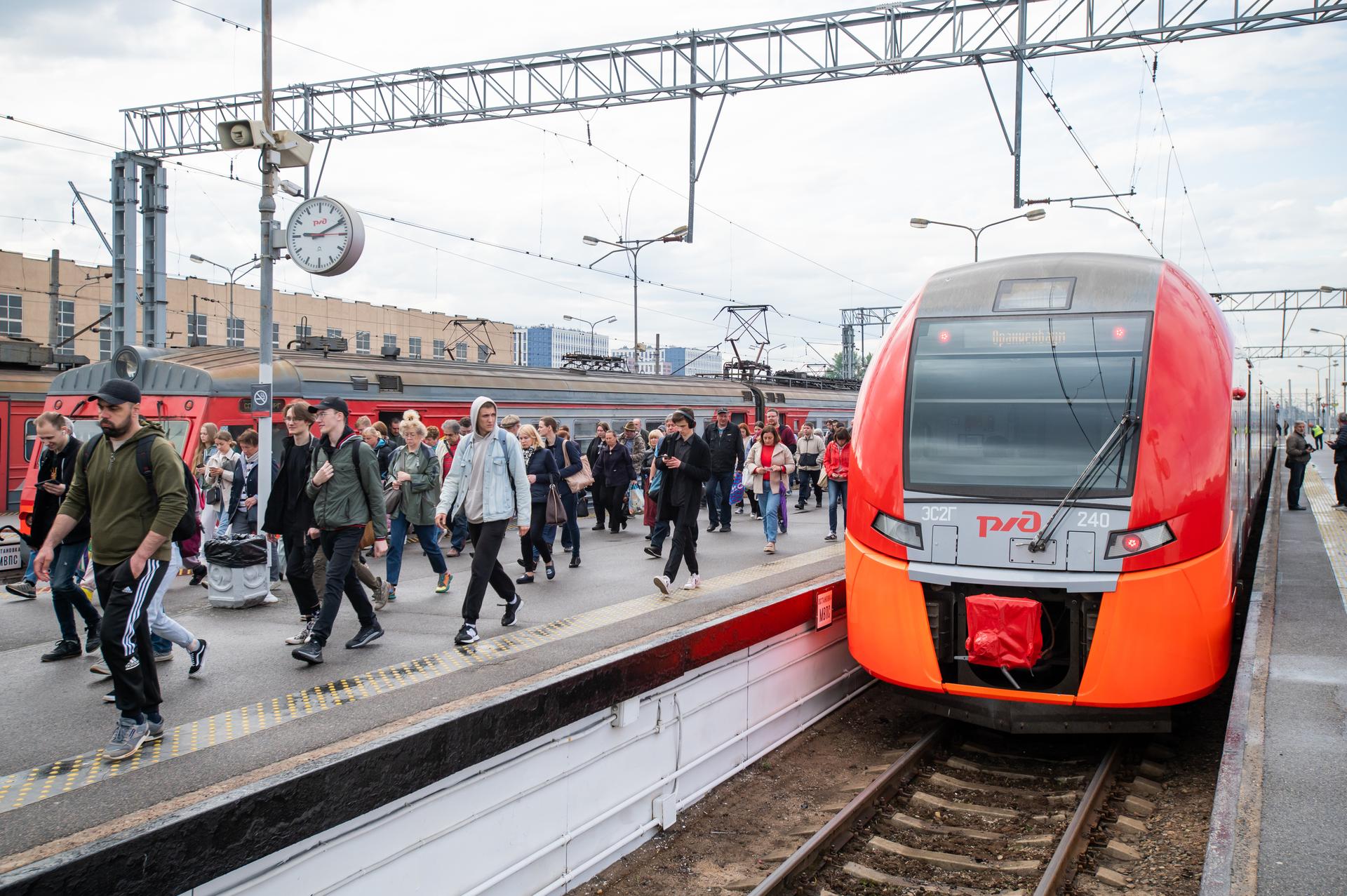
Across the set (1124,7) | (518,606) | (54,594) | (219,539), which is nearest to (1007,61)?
(1124,7)

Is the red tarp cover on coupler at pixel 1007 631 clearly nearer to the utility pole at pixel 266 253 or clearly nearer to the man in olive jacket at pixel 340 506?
the man in olive jacket at pixel 340 506

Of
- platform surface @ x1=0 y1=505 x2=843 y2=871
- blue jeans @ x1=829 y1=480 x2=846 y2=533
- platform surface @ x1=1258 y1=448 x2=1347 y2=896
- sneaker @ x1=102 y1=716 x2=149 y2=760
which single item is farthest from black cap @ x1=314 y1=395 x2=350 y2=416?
blue jeans @ x1=829 y1=480 x2=846 y2=533

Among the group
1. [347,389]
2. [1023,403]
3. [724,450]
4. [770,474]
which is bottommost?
[770,474]

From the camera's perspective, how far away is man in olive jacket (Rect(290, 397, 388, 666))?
734 centimetres

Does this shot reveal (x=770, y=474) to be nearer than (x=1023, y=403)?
No

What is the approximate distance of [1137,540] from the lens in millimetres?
6223

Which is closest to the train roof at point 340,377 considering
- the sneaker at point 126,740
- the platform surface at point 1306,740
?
the sneaker at point 126,740

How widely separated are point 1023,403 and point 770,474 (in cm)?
642

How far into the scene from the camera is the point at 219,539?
9.47 meters

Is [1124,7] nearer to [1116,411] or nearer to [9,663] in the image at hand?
[1116,411]

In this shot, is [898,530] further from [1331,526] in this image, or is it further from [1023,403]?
[1331,526]

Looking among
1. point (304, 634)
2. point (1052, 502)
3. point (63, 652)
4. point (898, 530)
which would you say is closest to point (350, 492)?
point (304, 634)

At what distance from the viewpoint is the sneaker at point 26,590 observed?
33.1ft

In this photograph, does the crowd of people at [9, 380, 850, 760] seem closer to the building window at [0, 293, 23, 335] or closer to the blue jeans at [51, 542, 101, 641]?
the blue jeans at [51, 542, 101, 641]
